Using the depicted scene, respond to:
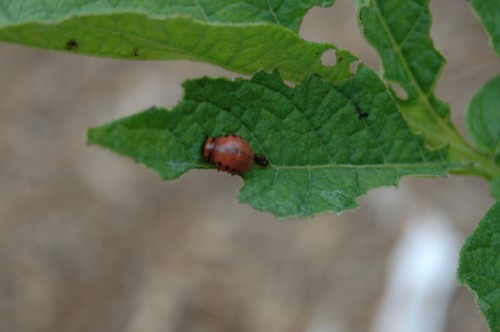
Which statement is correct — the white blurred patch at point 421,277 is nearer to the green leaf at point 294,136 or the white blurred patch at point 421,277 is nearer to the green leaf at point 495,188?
the green leaf at point 495,188

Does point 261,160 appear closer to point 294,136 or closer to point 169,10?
point 294,136

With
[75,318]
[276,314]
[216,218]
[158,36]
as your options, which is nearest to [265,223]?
[216,218]

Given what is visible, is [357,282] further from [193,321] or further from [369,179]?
[369,179]

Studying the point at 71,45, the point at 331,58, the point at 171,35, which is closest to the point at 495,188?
the point at 171,35

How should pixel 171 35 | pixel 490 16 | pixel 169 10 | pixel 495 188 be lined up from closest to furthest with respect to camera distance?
pixel 171 35 → pixel 169 10 → pixel 495 188 → pixel 490 16

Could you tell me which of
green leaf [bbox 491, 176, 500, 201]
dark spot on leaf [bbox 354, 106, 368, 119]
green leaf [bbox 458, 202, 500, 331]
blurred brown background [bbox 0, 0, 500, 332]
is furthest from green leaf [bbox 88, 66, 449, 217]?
blurred brown background [bbox 0, 0, 500, 332]
